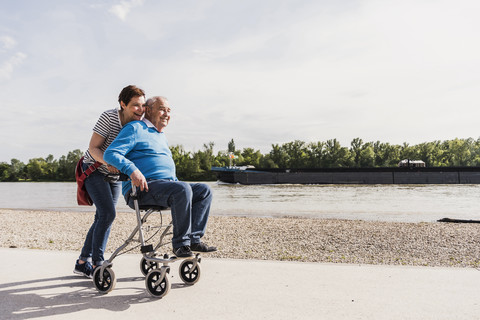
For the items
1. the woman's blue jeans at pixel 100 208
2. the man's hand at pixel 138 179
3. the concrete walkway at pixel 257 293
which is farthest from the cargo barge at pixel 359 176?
the man's hand at pixel 138 179

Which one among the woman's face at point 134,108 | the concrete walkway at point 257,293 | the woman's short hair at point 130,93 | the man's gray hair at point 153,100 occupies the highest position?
the woman's short hair at point 130,93

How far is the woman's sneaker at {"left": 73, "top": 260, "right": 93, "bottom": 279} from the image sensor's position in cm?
361

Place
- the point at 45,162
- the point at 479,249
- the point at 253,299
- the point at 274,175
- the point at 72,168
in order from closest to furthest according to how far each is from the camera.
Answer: the point at 253,299 → the point at 479,249 → the point at 274,175 → the point at 72,168 → the point at 45,162

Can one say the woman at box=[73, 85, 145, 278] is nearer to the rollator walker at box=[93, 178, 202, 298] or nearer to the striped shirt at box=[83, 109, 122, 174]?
the striped shirt at box=[83, 109, 122, 174]

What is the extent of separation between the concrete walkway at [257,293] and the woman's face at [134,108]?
1.48 meters

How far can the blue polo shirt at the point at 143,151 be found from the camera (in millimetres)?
2977

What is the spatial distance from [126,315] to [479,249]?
6.08 m

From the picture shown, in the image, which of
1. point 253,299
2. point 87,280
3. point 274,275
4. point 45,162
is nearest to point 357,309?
point 253,299

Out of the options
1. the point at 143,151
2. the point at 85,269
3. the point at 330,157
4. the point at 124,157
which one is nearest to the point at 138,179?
the point at 124,157

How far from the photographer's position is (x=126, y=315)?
2.62 meters

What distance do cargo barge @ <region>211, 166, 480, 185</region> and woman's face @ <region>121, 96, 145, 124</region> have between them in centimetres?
5220

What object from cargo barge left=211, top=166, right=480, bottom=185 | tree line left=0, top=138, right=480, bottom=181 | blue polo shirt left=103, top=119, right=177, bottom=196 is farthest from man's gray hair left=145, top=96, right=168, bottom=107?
tree line left=0, top=138, right=480, bottom=181

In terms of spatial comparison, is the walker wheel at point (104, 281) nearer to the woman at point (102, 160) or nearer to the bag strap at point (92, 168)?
the woman at point (102, 160)

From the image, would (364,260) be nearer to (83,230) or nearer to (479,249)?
(479,249)
